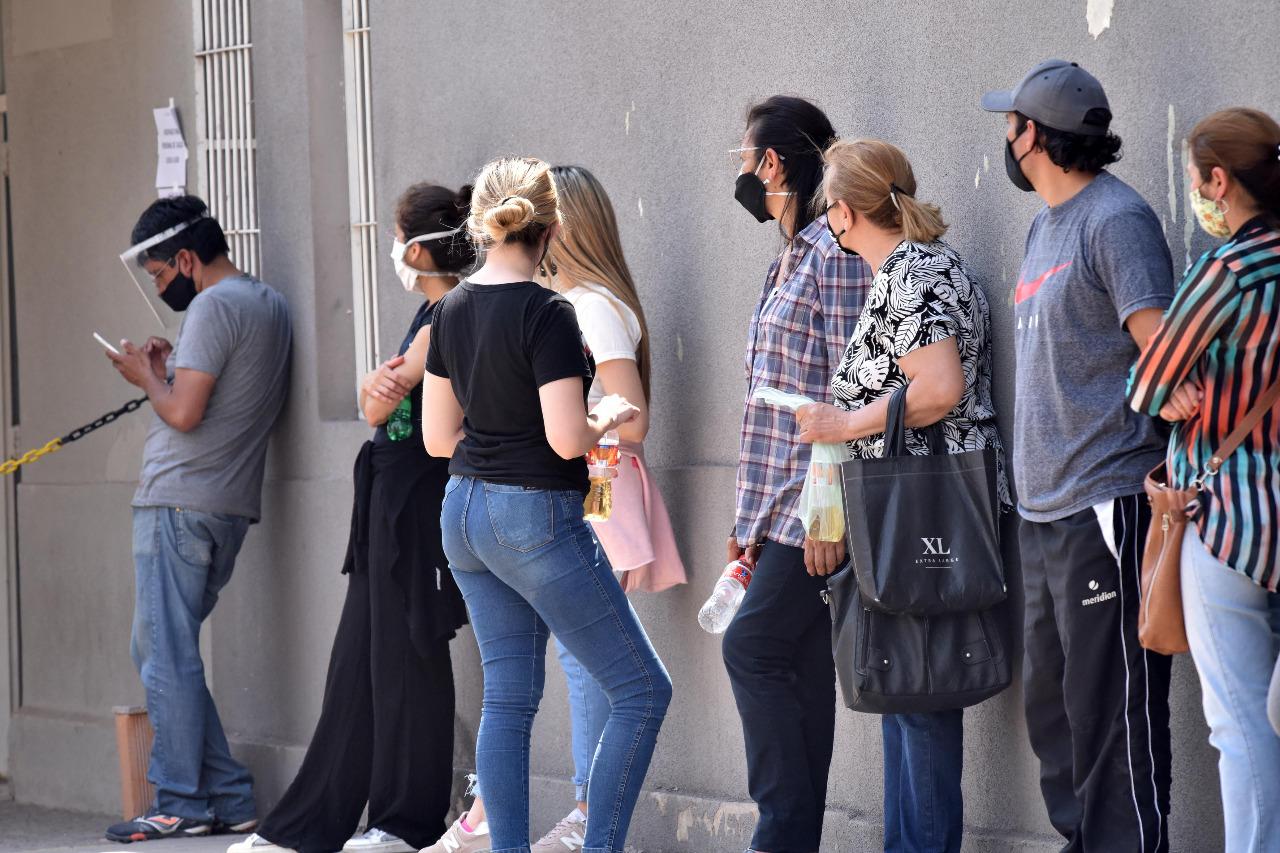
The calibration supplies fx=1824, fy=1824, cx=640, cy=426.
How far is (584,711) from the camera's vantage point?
5492 mm

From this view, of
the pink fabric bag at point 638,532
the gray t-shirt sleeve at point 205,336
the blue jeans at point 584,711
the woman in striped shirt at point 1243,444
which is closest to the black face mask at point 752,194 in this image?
the pink fabric bag at point 638,532

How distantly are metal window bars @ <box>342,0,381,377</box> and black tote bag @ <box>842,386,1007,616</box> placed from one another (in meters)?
3.22

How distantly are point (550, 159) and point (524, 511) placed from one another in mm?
2268

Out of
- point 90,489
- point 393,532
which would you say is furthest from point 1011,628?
point 90,489

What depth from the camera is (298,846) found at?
20.0 ft

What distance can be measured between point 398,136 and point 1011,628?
3.33 m

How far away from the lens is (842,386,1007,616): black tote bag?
4.48 m

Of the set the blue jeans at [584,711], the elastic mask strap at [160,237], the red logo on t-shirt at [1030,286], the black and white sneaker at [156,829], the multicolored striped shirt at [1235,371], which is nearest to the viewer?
the multicolored striped shirt at [1235,371]

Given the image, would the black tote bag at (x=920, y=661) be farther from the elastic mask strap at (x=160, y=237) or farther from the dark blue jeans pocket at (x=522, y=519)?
the elastic mask strap at (x=160, y=237)

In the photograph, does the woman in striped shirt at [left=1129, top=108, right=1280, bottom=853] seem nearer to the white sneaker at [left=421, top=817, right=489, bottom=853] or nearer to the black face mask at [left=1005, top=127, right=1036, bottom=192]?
the black face mask at [left=1005, top=127, right=1036, bottom=192]

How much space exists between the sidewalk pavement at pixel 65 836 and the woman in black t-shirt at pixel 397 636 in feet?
1.77

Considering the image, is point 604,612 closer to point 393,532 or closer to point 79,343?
point 393,532

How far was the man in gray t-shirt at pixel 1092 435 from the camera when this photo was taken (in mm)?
4086

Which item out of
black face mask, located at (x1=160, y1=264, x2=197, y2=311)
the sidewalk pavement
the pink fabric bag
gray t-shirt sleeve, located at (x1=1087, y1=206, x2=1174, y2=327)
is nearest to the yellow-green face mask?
gray t-shirt sleeve, located at (x1=1087, y1=206, x2=1174, y2=327)
